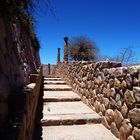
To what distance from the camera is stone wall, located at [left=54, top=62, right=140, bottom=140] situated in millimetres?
3027

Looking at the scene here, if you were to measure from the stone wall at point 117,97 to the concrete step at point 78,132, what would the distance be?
131mm

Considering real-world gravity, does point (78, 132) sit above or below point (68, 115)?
below

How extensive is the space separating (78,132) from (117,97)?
0.93 meters

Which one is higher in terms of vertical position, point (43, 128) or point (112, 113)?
point (112, 113)

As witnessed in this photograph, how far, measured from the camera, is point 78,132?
4078 millimetres

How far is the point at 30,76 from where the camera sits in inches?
203

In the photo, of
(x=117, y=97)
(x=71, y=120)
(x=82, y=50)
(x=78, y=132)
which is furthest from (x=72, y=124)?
(x=82, y=50)

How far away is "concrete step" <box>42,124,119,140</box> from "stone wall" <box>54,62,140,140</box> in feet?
0.43

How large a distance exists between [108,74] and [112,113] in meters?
0.68

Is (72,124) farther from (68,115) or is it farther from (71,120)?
(68,115)

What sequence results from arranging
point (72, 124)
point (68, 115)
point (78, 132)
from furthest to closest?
1. point (68, 115)
2. point (72, 124)
3. point (78, 132)

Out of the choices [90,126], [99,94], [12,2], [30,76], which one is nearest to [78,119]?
[90,126]

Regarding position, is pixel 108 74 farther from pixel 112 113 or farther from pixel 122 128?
pixel 122 128

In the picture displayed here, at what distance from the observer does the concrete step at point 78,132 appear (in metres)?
3.79
